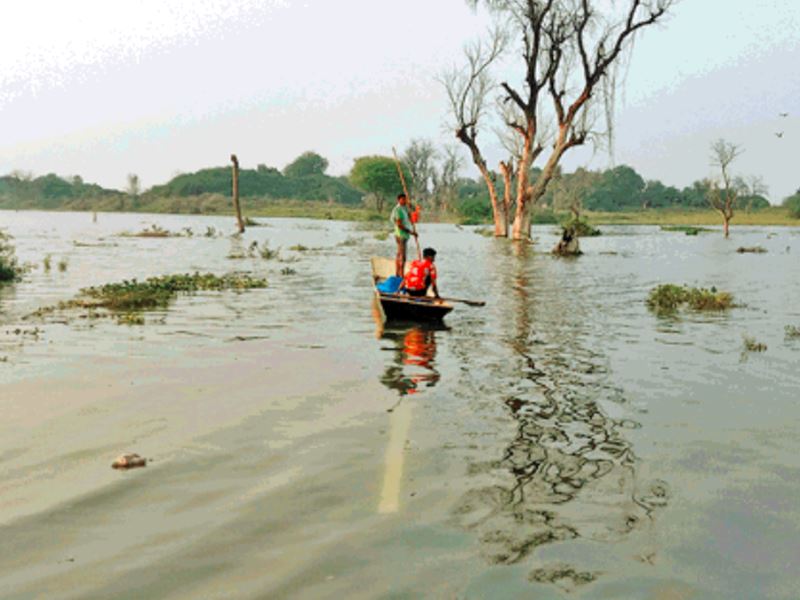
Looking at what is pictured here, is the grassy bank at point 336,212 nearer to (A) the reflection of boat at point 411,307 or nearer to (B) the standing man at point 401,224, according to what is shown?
(B) the standing man at point 401,224

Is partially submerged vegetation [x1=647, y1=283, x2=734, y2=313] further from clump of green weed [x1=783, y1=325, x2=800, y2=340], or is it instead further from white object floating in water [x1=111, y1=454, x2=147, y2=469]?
white object floating in water [x1=111, y1=454, x2=147, y2=469]

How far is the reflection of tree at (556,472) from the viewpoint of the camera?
4547 millimetres

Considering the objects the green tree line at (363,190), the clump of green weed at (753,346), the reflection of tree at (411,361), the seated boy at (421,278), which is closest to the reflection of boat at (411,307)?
the reflection of tree at (411,361)

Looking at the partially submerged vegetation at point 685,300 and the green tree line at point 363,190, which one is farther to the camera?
the green tree line at point 363,190

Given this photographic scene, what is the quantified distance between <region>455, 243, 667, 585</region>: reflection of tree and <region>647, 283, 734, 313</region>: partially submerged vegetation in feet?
21.1

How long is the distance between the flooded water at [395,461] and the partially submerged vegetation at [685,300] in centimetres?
276

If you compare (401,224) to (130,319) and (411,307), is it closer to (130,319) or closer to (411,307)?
(411,307)

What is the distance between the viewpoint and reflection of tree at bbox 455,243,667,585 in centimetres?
455

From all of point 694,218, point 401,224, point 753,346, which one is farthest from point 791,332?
point 694,218

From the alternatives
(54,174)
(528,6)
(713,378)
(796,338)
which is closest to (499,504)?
(713,378)

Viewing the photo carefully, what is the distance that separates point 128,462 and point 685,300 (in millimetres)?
13473

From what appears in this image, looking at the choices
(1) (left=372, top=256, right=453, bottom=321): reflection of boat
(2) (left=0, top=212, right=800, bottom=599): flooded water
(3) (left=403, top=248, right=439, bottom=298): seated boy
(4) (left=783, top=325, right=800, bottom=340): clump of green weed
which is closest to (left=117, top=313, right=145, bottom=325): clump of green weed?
(2) (left=0, top=212, right=800, bottom=599): flooded water

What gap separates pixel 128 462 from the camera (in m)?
5.59

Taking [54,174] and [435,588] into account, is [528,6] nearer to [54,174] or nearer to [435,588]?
[435,588]
